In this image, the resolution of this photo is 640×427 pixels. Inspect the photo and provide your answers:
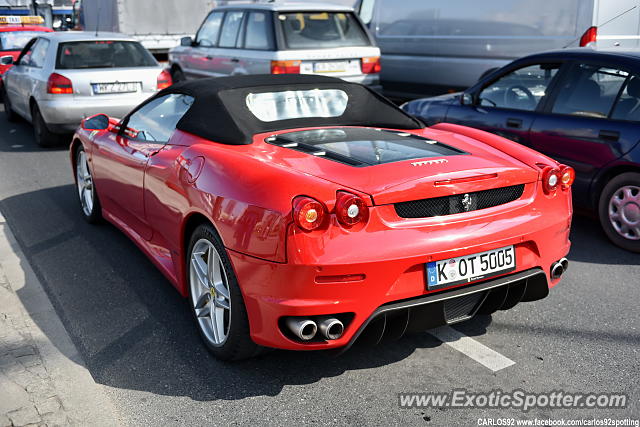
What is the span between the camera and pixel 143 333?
4.02m

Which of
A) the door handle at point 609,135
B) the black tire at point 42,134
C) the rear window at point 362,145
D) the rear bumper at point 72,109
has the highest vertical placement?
the rear window at point 362,145

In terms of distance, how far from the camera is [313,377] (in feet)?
11.6

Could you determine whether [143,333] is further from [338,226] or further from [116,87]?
[116,87]

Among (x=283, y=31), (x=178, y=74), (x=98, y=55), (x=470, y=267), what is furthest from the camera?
(x=178, y=74)

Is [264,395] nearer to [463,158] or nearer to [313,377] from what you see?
[313,377]

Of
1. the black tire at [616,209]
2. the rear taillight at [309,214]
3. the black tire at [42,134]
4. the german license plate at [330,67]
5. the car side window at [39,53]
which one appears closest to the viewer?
the rear taillight at [309,214]

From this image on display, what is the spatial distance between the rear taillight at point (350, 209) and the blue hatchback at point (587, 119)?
3136 mm

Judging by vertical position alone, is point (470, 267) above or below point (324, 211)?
below

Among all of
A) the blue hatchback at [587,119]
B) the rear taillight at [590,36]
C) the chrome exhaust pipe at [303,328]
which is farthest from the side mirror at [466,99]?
the chrome exhaust pipe at [303,328]

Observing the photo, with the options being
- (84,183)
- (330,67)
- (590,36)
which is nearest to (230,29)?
(330,67)

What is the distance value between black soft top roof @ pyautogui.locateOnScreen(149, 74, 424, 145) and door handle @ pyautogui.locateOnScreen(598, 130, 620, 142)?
1.73 m

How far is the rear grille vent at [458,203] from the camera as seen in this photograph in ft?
10.7

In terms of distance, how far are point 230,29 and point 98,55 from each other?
236cm

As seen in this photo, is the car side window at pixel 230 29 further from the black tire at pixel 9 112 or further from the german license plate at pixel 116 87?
the black tire at pixel 9 112
